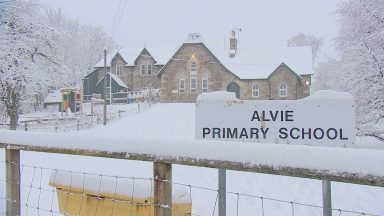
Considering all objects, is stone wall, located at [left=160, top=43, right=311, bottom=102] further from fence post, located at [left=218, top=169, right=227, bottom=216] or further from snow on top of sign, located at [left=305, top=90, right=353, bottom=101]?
fence post, located at [left=218, top=169, right=227, bottom=216]

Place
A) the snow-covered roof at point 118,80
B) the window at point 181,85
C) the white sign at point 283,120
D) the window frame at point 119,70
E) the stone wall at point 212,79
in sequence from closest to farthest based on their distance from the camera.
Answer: the white sign at point 283,120 < the stone wall at point 212,79 < the window at point 181,85 < the snow-covered roof at point 118,80 < the window frame at point 119,70

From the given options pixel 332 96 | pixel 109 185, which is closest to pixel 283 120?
pixel 332 96

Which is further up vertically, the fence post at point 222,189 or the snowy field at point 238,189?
the fence post at point 222,189

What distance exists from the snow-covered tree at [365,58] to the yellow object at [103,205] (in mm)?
17739

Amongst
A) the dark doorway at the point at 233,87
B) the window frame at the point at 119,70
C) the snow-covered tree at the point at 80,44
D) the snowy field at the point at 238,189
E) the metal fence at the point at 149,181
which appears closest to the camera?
the metal fence at the point at 149,181

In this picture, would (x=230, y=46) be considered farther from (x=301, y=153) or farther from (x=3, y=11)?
(x=301, y=153)

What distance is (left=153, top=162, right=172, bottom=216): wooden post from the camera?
8.90ft

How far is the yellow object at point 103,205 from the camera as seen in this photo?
3.09 metres

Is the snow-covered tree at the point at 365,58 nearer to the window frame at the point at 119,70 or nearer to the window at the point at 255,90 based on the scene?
the window at the point at 255,90

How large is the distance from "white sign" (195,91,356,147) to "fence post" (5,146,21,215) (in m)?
2.27

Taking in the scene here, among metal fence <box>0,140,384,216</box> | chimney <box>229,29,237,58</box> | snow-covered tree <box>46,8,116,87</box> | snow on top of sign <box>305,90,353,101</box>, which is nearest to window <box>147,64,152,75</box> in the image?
chimney <box>229,29,237,58</box>

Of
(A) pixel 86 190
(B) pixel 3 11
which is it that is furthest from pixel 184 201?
(B) pixel 3 11

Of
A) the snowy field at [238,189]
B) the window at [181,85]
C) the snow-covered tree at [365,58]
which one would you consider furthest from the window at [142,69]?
the snowy field at [238,189]

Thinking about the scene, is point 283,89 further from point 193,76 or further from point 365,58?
point 365,58
